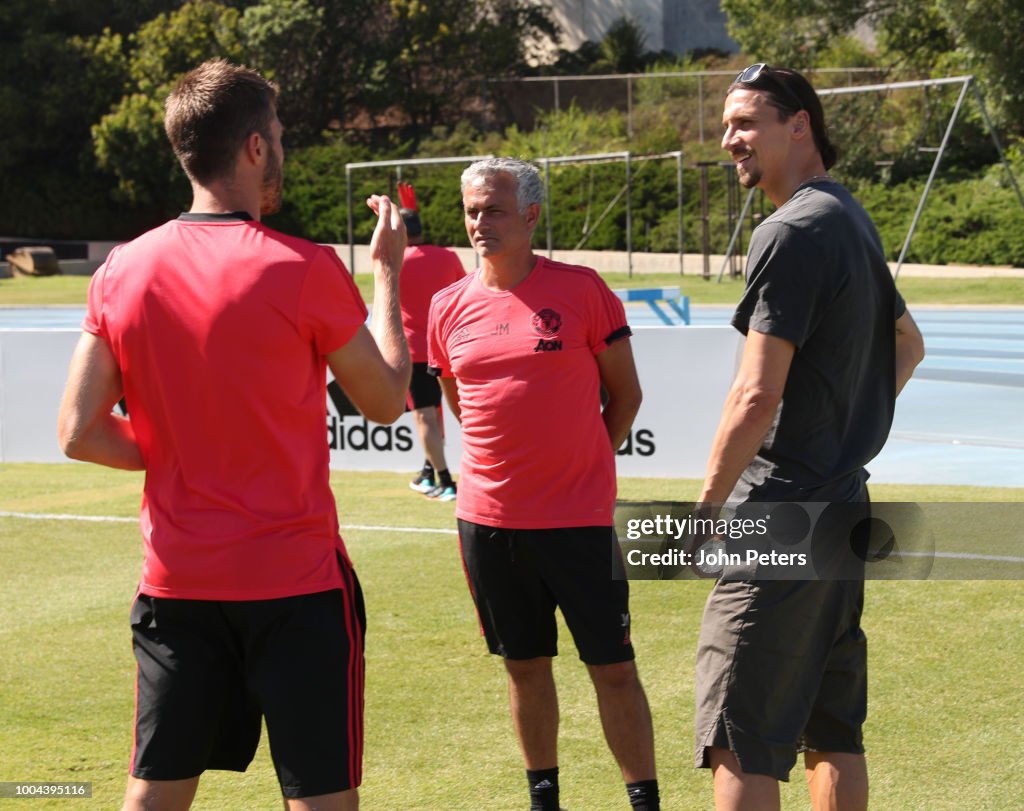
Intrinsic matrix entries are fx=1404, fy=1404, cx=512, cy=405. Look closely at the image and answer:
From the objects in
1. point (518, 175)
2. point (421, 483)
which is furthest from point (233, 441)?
point (421, 483)

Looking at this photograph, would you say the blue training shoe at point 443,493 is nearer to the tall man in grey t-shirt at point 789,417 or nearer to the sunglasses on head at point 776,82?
the tall man in grey t-shirt at point 789,417

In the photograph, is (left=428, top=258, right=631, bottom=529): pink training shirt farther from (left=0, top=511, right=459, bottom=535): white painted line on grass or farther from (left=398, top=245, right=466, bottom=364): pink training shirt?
(left=398, top=245, right=466, bottom=364): pink training shirt

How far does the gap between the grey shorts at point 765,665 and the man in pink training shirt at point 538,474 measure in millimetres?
916

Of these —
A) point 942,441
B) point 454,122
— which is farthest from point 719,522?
point 454,122

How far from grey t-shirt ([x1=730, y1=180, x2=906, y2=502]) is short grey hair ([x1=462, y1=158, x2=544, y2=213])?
139 centimetres

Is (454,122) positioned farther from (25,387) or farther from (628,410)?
(628,410)

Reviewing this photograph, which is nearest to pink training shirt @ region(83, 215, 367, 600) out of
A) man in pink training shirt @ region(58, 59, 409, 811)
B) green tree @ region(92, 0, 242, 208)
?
man in pink training shirt @ region(58, 59, 409, 811)

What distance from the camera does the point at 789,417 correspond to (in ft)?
10.5

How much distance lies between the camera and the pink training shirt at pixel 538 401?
14.1 feet

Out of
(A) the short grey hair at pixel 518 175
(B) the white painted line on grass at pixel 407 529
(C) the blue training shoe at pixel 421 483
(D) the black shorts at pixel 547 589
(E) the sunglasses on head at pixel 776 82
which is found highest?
(E) the sunglasses on head at pixel 776 82

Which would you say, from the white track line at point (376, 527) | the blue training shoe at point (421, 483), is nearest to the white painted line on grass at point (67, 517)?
the white track line at point (376, 527)

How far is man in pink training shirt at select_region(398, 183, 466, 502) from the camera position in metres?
9.90

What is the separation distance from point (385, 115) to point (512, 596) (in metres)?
47.3

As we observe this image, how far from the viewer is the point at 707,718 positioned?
325 centimetres
